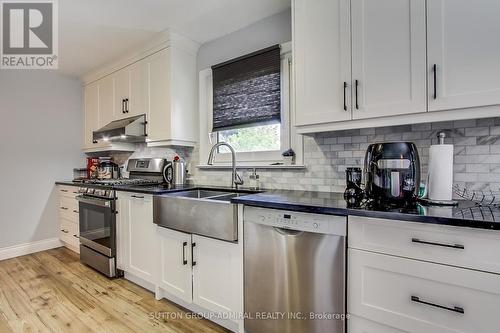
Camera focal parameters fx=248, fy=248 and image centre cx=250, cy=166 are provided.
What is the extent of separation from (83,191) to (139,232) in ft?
3.84

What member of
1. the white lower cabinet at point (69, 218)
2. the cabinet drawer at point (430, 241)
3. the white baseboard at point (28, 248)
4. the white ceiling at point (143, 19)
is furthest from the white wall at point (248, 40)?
the white baseboard at point (28, 248)

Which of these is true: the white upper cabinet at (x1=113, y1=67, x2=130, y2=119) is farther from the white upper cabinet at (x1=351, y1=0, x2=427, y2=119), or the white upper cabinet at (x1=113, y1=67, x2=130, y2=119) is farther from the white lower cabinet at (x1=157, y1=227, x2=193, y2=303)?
the white upper cabinet at (x1=351, y1=0, x2=427, y2=119)

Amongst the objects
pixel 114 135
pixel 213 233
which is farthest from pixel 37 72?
pixel 213 233

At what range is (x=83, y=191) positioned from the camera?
112 inches

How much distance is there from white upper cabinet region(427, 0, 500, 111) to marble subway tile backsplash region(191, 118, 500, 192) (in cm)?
31

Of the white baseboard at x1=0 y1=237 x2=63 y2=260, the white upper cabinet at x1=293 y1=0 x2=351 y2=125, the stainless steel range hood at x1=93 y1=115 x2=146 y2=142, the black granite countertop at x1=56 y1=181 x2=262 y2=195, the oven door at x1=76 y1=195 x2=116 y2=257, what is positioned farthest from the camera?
the white baseboard at x1=0 y1=237 x2=63 y2=260

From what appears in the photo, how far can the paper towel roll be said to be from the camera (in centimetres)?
125

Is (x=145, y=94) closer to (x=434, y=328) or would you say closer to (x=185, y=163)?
(x=185, y=163)

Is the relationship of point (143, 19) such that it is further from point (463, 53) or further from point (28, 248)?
point (28, 248)

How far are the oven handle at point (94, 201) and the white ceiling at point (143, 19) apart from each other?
63.9 inches

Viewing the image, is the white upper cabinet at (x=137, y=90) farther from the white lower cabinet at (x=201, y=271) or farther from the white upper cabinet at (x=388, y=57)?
the white upper cabinet at (x=388, y=57)

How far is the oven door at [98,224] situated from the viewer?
242 centimetres

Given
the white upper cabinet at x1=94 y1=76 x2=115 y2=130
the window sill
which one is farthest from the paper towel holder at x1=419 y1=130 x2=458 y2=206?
the white upper cabinet at x1=94 y1=76 x2=115 y2=130

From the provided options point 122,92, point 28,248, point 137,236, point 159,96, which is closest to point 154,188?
point 137,236
